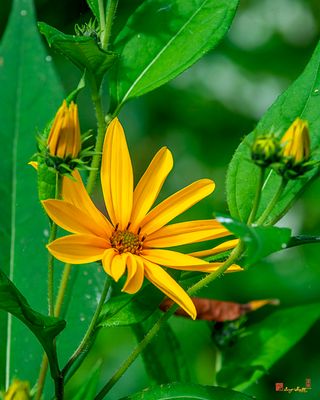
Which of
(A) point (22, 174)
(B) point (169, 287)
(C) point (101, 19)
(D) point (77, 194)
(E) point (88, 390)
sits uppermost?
(C) point (101, 19)

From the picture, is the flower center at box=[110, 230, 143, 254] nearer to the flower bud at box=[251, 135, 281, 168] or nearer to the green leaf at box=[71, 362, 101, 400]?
the flower bud at box=[251, 135, 281, 168]

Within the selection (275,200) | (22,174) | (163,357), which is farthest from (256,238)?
(22,174)

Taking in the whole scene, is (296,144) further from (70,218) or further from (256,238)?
(70,218)

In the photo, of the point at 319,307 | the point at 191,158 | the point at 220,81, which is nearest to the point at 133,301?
the point at 319,307

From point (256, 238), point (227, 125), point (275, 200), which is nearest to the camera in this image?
point (256, 238)

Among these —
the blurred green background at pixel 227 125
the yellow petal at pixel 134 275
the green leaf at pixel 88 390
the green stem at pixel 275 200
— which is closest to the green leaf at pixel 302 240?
the green stem at pixel 275 200

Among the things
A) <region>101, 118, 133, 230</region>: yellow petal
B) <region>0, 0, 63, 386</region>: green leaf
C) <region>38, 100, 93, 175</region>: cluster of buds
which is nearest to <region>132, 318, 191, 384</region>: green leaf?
<region>0, 0, 63, 386</region>: green leaf

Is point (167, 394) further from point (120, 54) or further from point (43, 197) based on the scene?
point (120, 54)
